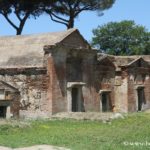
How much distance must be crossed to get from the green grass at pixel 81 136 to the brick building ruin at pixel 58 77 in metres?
4.30

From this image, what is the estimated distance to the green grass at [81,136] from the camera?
1245cm

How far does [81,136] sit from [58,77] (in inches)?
418

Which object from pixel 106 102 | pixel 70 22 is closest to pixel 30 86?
pixel 106 102

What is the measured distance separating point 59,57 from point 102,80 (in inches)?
201

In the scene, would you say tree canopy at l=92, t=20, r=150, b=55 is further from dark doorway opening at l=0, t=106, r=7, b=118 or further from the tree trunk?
dark doorway opening at l=0, t=106, r=7, b=118

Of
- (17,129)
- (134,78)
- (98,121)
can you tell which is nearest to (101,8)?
(134,78)

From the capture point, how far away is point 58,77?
82.9 feet

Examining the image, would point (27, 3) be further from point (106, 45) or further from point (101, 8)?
point (106, 45)

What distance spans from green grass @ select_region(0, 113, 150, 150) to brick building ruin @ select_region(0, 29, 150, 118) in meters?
4.30

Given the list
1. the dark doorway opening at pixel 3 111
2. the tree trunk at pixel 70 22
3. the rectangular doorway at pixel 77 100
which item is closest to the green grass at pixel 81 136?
the dark doorway opening at pixel 3 111

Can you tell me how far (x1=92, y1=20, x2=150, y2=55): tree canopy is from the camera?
178ft

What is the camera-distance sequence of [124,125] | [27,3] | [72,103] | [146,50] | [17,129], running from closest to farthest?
[17,129], [124,125], [72,103], [27,3], [146,50]

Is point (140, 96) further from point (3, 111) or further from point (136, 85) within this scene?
point (3, 111)

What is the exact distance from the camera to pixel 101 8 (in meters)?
40.4
